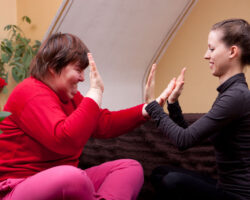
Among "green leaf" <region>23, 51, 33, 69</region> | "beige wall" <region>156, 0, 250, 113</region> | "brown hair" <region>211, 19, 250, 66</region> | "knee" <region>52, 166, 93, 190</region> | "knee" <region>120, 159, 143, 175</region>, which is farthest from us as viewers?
"beige wall" <region>156, 0, 250, 113</region>

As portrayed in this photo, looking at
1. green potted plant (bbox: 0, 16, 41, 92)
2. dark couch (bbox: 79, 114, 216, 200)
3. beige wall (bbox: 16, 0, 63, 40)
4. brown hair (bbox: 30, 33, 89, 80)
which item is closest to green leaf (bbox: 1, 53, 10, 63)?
green potted plant (bbox: 0, 16, 41, 92)

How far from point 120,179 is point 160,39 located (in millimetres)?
1617

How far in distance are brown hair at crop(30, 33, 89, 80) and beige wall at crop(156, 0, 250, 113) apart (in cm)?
154

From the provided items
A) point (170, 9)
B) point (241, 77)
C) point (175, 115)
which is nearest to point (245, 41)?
point (241, 77)

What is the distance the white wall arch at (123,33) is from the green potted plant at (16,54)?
0.60ft

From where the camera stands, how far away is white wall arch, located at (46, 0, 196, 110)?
2219 millimetres

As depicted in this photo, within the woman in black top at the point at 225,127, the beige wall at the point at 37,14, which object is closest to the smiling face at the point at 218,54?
the woman in black top at the point at 225,127

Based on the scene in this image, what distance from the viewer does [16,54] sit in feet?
7.72

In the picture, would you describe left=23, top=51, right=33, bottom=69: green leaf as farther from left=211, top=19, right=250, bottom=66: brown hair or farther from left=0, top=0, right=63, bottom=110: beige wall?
left=211, top=19, right=250, bottom=66: brown hair

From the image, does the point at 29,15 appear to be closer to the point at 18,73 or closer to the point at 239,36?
the point at 18,73

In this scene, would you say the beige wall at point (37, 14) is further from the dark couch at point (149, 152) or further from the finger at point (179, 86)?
the finger at point (179, 86)

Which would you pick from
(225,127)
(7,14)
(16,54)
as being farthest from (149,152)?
(7,14)

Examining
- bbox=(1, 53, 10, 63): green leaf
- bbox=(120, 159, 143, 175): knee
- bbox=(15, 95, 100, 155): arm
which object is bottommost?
bbox=(1, 53, 10, 63): green leaf

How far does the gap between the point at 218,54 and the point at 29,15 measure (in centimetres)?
165
